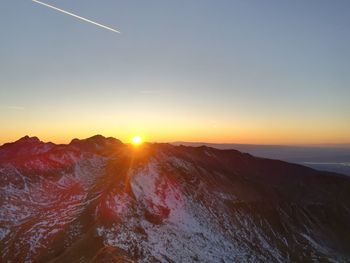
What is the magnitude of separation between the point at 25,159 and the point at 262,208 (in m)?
96.9

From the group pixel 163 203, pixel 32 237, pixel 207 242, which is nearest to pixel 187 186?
pixel 163 203

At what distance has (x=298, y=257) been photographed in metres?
159

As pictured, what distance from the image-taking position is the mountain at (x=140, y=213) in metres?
121

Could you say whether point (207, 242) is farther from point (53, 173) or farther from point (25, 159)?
point (25, 159)

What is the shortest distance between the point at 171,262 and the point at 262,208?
71.8 m

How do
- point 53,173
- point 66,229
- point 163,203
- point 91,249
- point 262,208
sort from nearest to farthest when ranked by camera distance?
1. point 91,249
2. point 66,229
3. point 163,203
4. point 53,173
5. point 262,208

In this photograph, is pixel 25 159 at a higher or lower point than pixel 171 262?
higher

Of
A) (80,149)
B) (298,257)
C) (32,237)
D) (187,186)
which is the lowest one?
(298,257)

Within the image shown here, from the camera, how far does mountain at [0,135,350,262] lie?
121 metres

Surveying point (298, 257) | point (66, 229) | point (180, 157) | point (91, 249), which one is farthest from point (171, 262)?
point (180, 157)

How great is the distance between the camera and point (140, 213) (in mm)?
139125

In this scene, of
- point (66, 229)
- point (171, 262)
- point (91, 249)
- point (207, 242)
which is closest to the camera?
point (91, 249)

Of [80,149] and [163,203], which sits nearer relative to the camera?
[163,203]

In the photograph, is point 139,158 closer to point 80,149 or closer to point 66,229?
point 80,149
